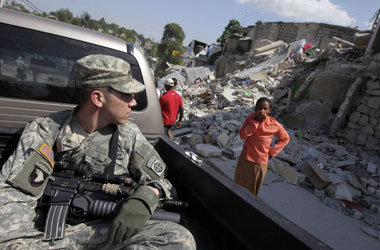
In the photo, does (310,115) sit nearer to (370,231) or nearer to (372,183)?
(372,183)

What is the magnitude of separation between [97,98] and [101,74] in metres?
0.15

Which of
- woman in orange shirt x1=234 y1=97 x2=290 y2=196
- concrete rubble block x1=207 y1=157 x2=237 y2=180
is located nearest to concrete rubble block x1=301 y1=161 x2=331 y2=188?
concrete rubble block x1=207 y1=157 x2=237 y2=180

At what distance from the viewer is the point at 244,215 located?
46.9 inches

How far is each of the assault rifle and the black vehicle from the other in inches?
11.3

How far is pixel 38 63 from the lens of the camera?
1715mm

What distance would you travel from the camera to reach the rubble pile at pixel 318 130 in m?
4.59

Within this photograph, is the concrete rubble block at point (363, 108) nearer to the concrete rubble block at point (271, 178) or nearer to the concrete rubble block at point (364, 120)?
the concrete rubble block at point (364, 120)

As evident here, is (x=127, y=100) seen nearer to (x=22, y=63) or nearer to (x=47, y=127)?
(x=47, y=127)

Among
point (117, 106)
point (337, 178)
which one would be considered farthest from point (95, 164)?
point (337, 178)

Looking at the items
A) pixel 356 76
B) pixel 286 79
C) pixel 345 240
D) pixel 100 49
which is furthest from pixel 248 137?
pixel 286 79

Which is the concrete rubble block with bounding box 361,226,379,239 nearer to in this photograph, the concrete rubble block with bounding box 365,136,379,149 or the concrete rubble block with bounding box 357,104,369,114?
the concrete rubble block with bounding box 365,136,379,149

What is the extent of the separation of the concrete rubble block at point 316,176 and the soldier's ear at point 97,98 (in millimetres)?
4630

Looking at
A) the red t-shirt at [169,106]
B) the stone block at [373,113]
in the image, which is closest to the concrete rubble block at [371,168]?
the stone block at [373,113]

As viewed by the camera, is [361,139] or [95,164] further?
[361,139]
